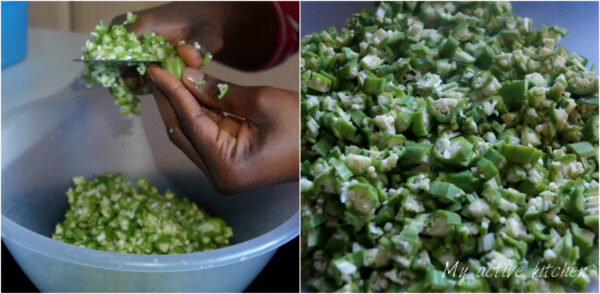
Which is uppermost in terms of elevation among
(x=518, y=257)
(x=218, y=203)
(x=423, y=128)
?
(x=423, y=128)

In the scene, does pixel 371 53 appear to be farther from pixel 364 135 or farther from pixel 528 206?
pixel 528 206

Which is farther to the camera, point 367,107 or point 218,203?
point 218,203

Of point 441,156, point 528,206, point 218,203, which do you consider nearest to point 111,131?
point 218,203

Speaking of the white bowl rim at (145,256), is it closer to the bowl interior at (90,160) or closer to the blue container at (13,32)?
the bowl interior at (90,160)

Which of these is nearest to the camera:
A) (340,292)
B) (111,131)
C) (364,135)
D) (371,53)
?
(340,292)

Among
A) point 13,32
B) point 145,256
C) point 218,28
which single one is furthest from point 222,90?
point 13,32

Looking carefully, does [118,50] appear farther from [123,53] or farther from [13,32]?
[13,32]
